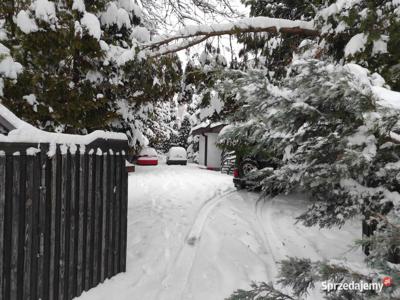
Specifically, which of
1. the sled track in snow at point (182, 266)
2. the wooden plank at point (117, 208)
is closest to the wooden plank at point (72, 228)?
the wooden plank at point (117, 208)

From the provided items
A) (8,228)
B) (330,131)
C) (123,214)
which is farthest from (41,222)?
(330,131)

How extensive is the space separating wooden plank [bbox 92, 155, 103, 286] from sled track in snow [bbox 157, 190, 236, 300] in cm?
84

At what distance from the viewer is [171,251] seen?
16.2 ft

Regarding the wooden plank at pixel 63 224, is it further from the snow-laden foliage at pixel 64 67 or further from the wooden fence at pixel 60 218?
the snow-laden foliage at pixel 64 67

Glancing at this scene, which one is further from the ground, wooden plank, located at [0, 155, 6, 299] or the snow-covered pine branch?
the snow-covered pine branch

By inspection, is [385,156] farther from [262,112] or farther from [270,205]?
[270,205]

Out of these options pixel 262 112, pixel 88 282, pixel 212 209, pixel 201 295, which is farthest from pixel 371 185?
pixel 212 209

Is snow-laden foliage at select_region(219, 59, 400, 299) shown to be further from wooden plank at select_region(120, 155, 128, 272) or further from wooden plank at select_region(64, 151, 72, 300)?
wooden plank at select_region(120, 155, 128, 272)

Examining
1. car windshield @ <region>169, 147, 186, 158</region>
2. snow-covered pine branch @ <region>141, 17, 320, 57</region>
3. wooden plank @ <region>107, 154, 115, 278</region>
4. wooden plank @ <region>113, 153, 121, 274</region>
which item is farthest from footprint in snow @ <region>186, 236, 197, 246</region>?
car windshield @ <region>169, 147, 186, 158</region>

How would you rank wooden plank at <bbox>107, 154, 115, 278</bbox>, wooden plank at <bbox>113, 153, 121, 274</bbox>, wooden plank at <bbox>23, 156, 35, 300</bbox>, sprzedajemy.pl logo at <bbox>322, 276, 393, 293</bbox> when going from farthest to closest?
wooden plank at <bbox>113, 153, 121, 274</bbox>, wooden plank at <bbox>107, 154, 115, 278</bbox>, wooden plank at <bbox>23, 156, 35, 300</bbox>, sprzedajemy.pl logo at <bbox>322, 276, 393, 293</bbox>

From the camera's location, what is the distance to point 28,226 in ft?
9.16

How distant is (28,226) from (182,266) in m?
2.32

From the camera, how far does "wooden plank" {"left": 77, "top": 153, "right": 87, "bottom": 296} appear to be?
3.44 m

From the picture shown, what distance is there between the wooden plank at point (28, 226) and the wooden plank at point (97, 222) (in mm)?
931
